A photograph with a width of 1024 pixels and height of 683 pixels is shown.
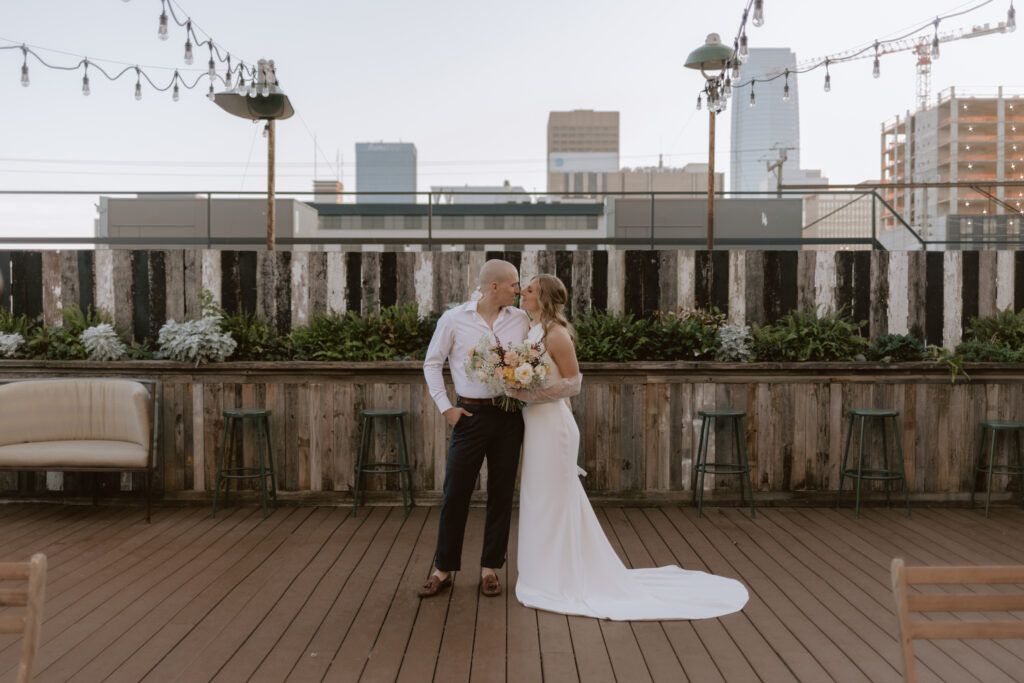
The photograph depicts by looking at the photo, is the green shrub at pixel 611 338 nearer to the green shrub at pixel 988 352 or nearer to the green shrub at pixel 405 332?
the green shrub at pixel 405 332

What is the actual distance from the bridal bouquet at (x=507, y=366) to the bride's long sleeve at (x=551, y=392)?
7cm

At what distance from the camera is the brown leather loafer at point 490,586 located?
13.8ft

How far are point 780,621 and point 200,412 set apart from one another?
Result: 4.80 metres

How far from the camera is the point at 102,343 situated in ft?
21.6

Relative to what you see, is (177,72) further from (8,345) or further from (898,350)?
(898,350)

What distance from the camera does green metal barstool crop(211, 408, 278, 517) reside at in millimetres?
6086

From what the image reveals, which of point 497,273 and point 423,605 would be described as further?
point 497,273

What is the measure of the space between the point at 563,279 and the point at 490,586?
154 inches

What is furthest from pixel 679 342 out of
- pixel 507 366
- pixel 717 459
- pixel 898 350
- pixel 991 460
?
pixel 507 366

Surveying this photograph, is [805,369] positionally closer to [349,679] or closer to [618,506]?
[618,506]

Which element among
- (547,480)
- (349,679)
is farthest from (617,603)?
(349,679)

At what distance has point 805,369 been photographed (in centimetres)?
648

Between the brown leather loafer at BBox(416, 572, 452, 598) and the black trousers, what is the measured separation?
63 millimetres

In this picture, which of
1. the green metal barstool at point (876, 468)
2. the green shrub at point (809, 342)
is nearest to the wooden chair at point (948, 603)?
the green metal barstool at point (876, 468)
